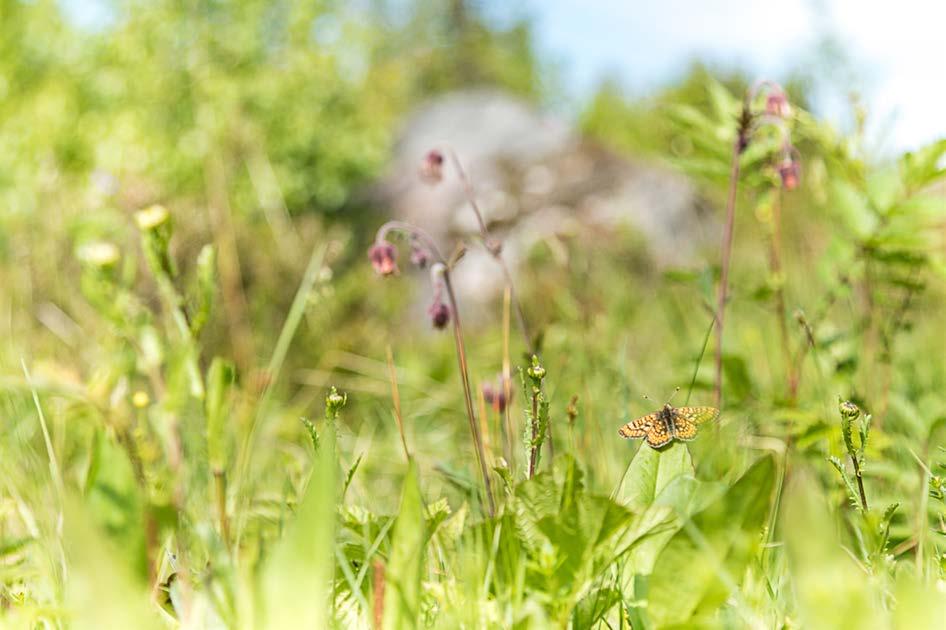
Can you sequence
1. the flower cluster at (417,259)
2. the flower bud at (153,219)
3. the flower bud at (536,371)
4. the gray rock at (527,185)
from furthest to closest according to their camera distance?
the gray rock at (527,185) → the flower cluster at (417,259) → the flower bud at (153,219) → the flower bud at (536,371)

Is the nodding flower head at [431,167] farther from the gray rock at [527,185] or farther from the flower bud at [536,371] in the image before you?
the gray rock at [527,185]

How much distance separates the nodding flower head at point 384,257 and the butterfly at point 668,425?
1.62 feet

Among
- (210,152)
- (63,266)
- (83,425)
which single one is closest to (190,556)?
(83,425)

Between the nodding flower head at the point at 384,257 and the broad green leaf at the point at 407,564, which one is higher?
the nodding flower head at the point at 384,257

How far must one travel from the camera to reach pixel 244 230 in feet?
15.2

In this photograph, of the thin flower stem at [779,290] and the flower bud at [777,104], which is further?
the thin flower stem at [779,290]

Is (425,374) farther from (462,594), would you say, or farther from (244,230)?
(462,594)

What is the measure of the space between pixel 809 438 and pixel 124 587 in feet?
3.69

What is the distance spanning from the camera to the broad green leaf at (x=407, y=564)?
0.79 meters

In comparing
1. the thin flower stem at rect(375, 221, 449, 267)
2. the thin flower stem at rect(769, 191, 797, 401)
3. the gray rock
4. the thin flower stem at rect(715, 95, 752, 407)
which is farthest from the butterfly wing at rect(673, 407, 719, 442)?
the gray rock

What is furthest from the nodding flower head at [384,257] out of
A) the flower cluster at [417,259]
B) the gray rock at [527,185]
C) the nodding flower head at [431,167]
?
the gray rock at [527,185]

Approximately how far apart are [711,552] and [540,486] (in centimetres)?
18

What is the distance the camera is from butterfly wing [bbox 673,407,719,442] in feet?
3.25

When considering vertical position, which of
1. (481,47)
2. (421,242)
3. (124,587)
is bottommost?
(124,587)
